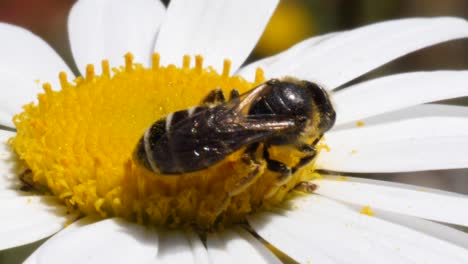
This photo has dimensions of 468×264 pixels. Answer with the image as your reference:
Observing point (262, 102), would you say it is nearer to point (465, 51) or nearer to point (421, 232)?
point (421, 232)

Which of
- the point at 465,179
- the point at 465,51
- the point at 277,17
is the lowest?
the point at 465,179

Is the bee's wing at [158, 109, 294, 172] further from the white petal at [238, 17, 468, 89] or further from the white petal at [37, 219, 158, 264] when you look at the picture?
the white petal at [238, 17, 468, 89]

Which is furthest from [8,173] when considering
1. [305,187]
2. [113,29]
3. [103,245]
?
[113,29]

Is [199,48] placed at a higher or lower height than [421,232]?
higher

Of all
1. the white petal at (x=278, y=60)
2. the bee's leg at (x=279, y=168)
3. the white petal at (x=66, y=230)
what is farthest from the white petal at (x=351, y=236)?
the white petal at (x=278, y=60)

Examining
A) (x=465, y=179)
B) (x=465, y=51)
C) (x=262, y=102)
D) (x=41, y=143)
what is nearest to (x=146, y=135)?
(x=262, y=102)
